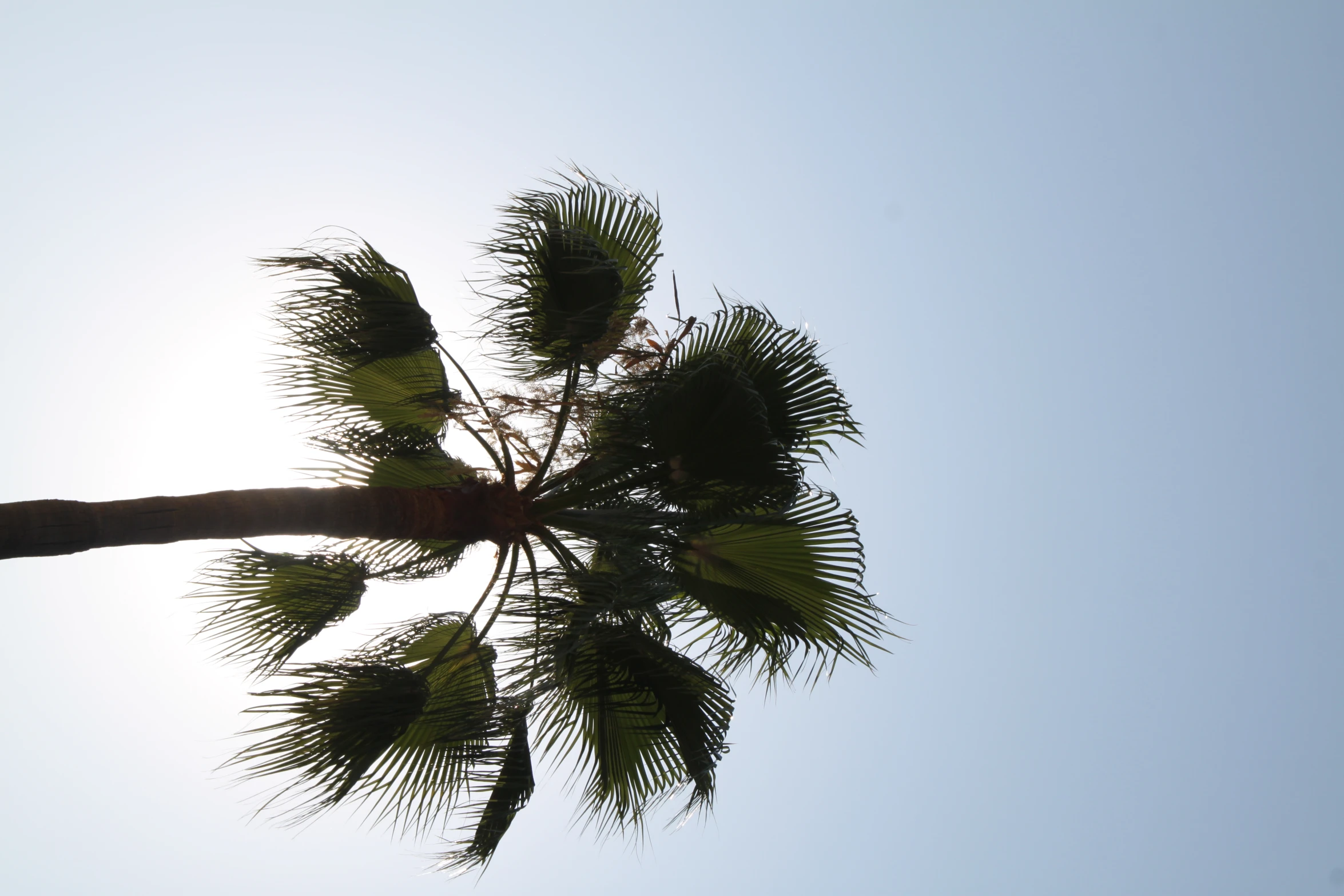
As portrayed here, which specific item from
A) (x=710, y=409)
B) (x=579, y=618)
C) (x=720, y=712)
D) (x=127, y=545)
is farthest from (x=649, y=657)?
(x=127, y=545)

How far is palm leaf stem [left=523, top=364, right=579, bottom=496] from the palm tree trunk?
0.49ft

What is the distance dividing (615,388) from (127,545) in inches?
95.2

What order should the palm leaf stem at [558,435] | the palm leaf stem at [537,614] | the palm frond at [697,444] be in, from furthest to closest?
1. the palm leaf stem at [558,435]
2. the palm frond at [697,444]
3. the palm leaf stem at [537,614]

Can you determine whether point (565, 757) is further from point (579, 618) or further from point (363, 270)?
point (363, 270)

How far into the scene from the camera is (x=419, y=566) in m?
4.86

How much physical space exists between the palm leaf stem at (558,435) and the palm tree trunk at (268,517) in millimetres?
149

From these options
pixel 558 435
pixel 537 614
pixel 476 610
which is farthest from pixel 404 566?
pixel 537 614

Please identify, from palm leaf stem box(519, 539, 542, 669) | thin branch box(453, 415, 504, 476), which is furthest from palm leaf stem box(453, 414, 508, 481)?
palm leaf stem box(519, 539, 542, 669)

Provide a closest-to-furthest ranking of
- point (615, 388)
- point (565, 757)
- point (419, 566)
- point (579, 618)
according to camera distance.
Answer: point (579, 618)
point (565, 757)
point (615, 388)
point (419, 566)

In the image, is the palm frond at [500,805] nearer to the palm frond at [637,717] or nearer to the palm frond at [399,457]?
the palm frond at [637,717]

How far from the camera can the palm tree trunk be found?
134 inches

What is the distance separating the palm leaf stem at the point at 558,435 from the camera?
15.4ft

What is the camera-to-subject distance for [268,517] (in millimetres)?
3994

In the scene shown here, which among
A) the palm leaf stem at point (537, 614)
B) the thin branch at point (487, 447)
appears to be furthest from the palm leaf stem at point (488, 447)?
the palm leaf stem at point (537, 614)
